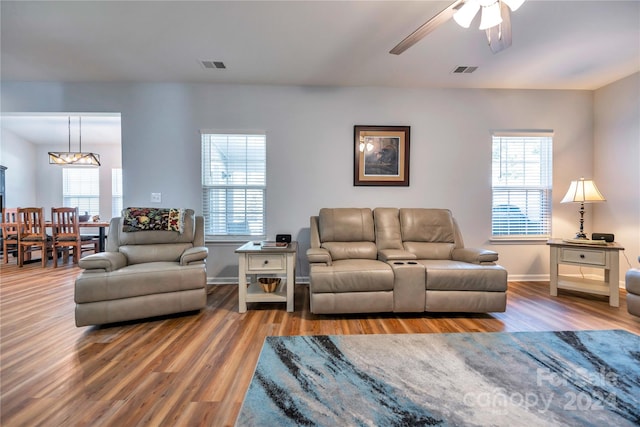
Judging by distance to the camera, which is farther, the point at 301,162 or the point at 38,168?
the point at 38,168

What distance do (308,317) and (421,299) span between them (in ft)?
3.62

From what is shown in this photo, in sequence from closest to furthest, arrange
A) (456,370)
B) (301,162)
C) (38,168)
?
(456,370) < (301,162) < (38,168)

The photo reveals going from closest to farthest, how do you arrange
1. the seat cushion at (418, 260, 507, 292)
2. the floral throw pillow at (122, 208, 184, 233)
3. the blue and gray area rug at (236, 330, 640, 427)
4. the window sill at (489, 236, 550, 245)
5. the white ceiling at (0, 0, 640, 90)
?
1. the blue and gray area rug at (236, 330, 640, 427)
2. the white ceiling at (0, 0, 640, 90)
3. the seat cushion at (418, 260, 507, 292)
4. the floral throw pillow at (122, 208, 184, 233)
5. the window sill at (489, 236, 550, 245)

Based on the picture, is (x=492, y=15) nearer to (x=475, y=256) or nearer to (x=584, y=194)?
(x=475, y=256)

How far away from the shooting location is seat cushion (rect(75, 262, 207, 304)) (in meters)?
2.27

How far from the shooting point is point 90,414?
1.36 m

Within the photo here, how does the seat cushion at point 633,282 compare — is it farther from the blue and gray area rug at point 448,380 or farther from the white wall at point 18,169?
the white wall at point 18,169

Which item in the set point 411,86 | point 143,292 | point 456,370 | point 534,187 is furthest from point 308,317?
point 534,187

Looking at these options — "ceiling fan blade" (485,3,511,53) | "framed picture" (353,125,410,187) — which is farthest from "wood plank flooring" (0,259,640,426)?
"ceiling fan blade" (485,3,511,53)

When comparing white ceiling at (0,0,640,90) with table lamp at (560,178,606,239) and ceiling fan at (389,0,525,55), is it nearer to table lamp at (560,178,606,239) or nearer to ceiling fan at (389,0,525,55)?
ceiling fan at (389,0,525,55)

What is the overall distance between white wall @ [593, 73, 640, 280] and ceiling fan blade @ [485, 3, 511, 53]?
291cm

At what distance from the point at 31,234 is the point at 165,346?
4744 millimetres

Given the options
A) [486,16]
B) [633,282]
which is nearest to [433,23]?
[486,16]

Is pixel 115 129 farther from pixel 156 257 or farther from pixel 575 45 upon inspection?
pixel 575 45
